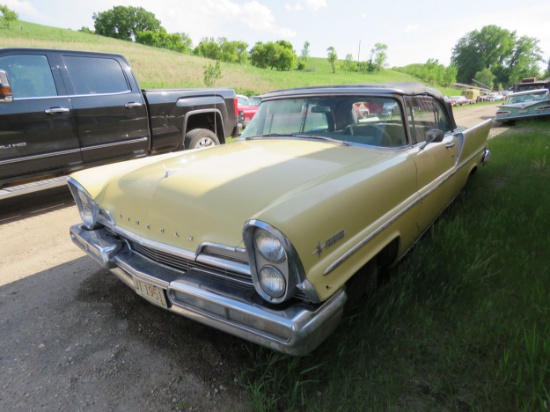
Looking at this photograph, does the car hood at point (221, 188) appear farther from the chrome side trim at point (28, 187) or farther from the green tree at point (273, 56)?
the green tree at point (273, 56)

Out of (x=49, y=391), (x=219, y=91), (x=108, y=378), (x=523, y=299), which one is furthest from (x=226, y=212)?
(x=219, y=91)

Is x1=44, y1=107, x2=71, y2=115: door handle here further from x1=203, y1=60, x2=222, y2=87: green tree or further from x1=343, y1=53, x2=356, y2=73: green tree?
x1=343, y1=53, x2=356, y2=73: green tree

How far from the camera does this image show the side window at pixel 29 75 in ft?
13.3

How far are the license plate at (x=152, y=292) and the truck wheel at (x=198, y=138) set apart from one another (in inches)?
160

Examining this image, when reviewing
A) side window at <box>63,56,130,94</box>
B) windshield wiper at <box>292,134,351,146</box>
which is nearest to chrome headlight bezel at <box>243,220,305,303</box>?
windshield wiper at <box>292,134,351,146</box>

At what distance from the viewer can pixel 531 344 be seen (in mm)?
1795

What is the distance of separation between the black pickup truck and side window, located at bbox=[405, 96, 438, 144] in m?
3.80

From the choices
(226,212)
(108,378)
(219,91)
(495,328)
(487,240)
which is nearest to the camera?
(226,212)

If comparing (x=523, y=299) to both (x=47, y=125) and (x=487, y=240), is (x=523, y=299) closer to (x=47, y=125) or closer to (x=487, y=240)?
(x=487, y=240)

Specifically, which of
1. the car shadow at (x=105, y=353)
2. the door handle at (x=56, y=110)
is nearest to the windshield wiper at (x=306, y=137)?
the car shadow at (x=105, y=353)

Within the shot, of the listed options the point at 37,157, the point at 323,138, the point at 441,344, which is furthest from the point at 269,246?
A: the point at 37,157

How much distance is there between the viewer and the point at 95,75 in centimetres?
483

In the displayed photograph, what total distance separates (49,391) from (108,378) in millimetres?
296

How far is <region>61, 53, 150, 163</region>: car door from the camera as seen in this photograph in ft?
15.0
